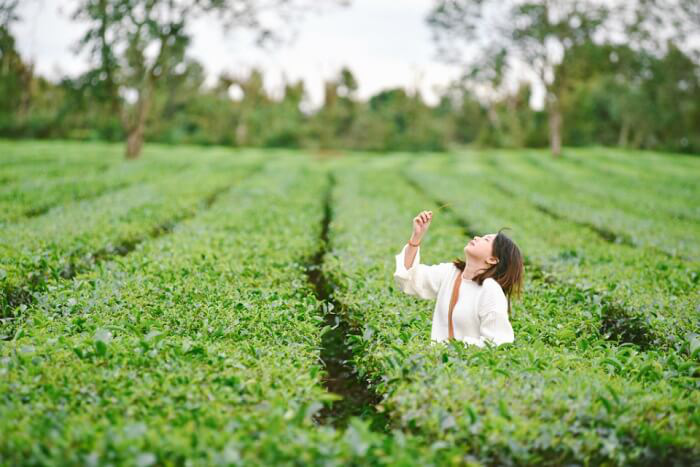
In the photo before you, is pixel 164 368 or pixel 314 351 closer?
pixel 164 368

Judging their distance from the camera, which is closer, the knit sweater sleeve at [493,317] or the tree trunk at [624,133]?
the knit sweater sleeve at [493,317]

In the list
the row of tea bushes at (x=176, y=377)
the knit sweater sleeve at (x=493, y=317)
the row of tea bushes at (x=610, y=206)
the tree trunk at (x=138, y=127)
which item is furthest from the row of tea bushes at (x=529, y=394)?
the tree trunk at (x=138, y=127)

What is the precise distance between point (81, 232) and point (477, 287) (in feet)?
24.8

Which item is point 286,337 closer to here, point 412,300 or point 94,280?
point 412,300

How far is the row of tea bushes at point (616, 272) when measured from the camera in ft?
20.6

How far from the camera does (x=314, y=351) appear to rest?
5.42 meters

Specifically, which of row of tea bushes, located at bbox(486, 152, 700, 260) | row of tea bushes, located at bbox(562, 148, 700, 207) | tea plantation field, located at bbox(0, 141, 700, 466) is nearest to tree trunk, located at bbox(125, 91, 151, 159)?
tea plantation field, located at bbox(0, 141, 700, 466)

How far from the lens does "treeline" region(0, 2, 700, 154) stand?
165 feet

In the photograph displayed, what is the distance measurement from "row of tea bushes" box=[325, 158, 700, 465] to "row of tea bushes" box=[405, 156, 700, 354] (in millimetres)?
647

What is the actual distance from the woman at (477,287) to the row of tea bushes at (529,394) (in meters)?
0.23

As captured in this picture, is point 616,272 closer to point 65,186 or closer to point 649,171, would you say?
point 65,186

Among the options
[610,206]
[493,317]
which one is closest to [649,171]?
[610,206]

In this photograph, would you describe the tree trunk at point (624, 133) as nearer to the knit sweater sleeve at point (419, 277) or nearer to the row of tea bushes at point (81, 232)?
the row of tea bushes at point (81, 232)

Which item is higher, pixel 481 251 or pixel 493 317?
pixel 481 251
